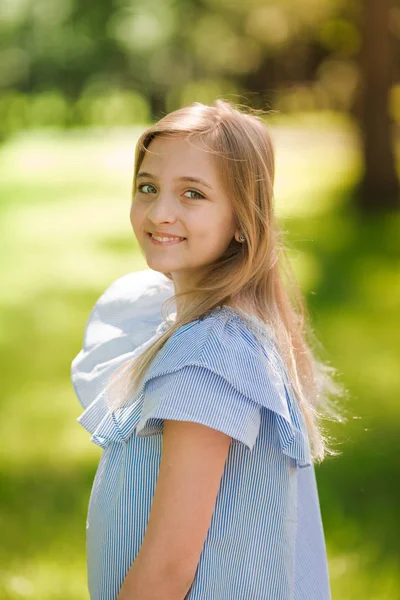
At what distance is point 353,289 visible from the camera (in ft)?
23.8

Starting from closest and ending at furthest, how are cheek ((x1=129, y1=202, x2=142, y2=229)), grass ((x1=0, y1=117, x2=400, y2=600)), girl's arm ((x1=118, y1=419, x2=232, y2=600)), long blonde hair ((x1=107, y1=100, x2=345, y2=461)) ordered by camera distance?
girl's arm ((x1=118, y1=419, x2=232, y2=600)) → long blonde hair ((x1=107, y1=100, x2=345, y2=461)) → cheek ((x1=129, y1=202, x2=142, y2=229)) → grass ((x1=0, y1=117, x2=400, y2=600))

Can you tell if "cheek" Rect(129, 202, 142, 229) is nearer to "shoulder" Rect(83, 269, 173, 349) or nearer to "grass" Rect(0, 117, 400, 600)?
"shoulder" Rect(83, 269, 173, 349)

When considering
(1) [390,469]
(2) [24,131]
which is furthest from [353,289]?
(2) [24,131]

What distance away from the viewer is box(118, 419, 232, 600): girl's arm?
4.79 ft

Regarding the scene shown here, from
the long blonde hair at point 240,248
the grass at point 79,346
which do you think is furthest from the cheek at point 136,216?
the grass at point 79,346

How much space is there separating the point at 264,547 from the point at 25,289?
6.11 m

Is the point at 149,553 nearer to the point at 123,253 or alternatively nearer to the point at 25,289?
the point at 25,289

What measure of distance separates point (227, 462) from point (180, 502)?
0.17 meters

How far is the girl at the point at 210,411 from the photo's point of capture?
4.84 ft

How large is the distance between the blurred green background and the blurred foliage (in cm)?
7

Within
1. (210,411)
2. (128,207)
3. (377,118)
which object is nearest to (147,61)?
(128,207)

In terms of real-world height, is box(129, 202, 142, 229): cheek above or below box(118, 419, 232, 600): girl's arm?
above

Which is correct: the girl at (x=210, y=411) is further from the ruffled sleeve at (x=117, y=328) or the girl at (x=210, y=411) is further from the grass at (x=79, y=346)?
the grass at (x=79, y=346)

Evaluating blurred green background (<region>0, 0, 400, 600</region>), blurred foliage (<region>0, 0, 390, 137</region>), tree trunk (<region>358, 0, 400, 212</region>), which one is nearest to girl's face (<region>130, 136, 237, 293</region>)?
blurred green background (<region>0, 0, 400, 600</region>)
